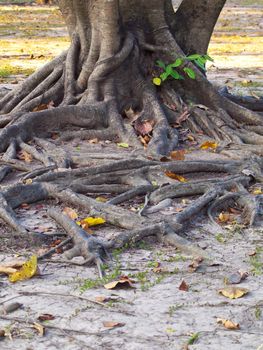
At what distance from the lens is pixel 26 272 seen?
5.07 metres

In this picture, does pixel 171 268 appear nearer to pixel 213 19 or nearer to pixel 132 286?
pixel 132 286

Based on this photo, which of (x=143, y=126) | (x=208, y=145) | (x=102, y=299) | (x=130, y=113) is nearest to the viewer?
(x=102, y=299)

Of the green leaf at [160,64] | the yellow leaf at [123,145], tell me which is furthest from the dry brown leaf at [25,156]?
the green leaf at [160,64]

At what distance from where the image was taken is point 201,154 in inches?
324

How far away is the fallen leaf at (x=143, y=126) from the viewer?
343 inches

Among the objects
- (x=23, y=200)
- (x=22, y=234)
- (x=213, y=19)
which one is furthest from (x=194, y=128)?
(x=22, y=234)

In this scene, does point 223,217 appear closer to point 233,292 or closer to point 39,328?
point 233,292

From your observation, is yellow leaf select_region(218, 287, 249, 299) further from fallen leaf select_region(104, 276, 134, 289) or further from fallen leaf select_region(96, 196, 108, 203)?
fallen leaf select_region(96, 196, 108, 203)

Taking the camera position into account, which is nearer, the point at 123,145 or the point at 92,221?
the point at 92,221

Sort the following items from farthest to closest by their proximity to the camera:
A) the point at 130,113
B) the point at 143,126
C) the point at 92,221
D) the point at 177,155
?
the point at 130,113
the point at 143,126
the point at 177,155
the point at 92,221

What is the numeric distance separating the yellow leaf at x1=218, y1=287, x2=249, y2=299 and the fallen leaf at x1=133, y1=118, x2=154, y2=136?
3947 millimetres

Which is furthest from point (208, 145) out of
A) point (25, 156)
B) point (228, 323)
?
point (228, 323)

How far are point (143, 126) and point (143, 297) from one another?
411 cm

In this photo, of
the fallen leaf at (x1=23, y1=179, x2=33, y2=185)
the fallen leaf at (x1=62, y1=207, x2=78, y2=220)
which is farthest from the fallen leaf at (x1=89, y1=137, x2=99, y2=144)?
the fallen leaf at (x1=62, y1=207, x2=78, y2=220)
